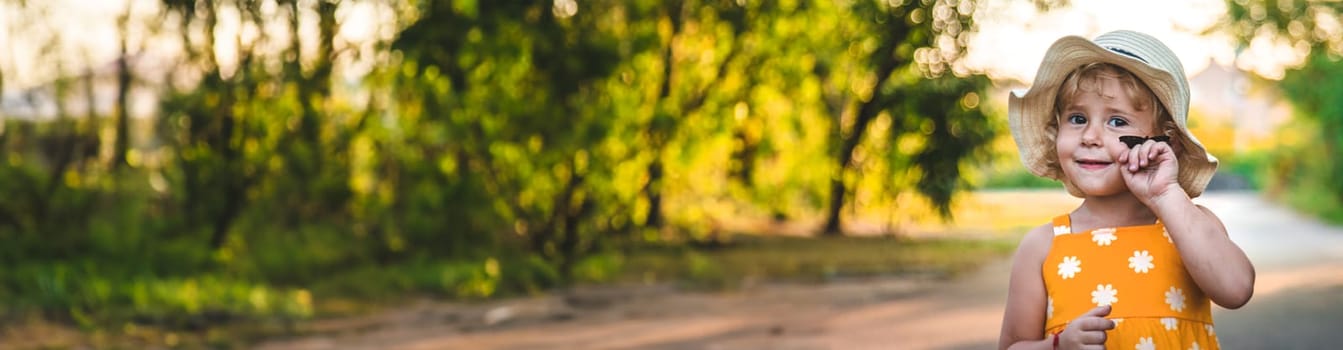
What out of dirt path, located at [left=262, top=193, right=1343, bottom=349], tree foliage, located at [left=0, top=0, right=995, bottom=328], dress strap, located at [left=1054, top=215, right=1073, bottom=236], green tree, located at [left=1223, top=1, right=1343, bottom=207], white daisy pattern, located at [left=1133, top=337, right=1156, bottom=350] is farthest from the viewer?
green tree, located at [left=1223, top=1, right=1343, bottom=207]

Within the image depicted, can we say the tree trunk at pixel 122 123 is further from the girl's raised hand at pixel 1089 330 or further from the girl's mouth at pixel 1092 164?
the girl's raised hand at pixel 1089 330

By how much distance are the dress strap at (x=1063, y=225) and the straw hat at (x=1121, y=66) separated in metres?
0.05

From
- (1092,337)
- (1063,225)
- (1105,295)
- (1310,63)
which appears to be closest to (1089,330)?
(1092,337)

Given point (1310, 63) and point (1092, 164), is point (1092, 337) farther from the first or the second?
point (1310, 63)

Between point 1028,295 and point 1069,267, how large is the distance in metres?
0.09

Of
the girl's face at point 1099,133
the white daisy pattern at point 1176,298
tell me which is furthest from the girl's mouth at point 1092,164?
the white daisy pattern at point 1176,298

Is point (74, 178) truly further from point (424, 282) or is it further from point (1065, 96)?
point (1065, 96)

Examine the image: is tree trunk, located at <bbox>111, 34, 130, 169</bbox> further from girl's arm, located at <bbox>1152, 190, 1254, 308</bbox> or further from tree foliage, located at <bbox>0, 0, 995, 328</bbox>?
girl's arm, located at <bbox>1152, 190, 1254, 308</bbox>

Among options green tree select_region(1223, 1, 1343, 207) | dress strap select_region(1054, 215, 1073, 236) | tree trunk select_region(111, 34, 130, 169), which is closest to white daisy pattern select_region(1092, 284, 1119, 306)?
dress strap select_region(1054, 215, 1073, 236)

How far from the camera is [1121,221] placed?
2.19 m

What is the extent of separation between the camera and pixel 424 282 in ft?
31.3

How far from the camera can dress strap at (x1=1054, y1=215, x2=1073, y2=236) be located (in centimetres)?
221

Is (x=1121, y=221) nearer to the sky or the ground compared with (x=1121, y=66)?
nearer to the ground

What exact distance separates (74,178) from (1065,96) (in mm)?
8779
